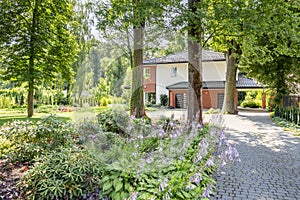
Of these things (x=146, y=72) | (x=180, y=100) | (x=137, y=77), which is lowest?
(x=180, y=100)

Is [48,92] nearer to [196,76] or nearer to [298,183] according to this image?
[196,76]

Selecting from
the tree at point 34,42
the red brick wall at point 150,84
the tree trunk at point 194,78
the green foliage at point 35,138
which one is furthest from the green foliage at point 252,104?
the green foliage at point 35,138

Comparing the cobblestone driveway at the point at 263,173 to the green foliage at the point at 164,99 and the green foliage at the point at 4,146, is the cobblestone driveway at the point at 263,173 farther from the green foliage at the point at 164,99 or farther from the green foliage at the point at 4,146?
the green foliage at the point at 4,146

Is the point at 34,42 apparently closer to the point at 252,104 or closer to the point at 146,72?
the point at 146,72

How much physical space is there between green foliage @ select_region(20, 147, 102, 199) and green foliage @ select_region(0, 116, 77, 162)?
983mm

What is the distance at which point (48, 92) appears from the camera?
19.4m

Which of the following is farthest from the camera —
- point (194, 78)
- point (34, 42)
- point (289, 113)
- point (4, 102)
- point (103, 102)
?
point (4, 102)

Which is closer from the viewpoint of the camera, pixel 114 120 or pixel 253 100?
pixel 114 120

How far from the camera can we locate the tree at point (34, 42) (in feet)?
35.1

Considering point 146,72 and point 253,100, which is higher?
point 146,72

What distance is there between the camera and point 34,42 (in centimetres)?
1063

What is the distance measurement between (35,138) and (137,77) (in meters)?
2.75

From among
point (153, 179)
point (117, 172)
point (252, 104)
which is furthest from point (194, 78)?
point (252, 104)

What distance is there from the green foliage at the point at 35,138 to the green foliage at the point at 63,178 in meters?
0.98
